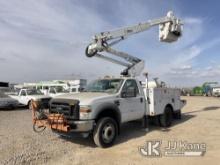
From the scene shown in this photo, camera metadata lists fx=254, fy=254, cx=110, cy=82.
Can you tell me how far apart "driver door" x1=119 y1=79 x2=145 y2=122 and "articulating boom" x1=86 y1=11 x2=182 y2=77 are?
2.95 meters

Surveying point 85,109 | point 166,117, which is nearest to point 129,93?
point 85,109

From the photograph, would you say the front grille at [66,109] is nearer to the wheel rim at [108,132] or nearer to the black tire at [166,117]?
the wheel rim at [108,132]

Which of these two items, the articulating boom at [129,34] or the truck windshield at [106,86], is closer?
the truck windshield at [106,86]

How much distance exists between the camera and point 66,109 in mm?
7164

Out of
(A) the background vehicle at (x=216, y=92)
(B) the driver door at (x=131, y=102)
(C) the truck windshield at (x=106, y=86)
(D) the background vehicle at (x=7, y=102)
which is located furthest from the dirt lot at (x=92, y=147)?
(A) the background vehicle at (x=216, y=92)

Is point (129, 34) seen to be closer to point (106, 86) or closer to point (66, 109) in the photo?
point (106, 86)

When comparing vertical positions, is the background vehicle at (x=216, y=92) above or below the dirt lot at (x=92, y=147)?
above

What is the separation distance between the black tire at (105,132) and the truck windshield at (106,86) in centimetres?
117

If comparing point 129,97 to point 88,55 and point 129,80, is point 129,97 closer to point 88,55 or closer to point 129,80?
point 129,80

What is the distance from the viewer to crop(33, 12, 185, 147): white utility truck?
6945 millimetres

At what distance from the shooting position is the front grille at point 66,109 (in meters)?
6.93
